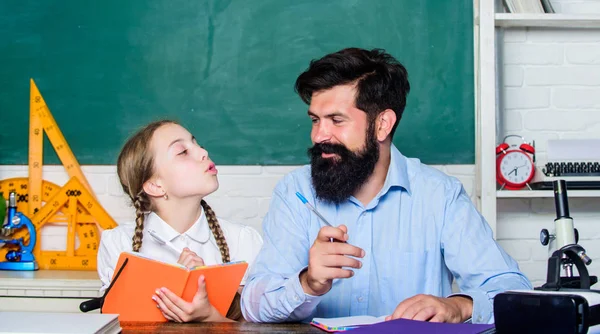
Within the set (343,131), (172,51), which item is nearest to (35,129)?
(172,51)

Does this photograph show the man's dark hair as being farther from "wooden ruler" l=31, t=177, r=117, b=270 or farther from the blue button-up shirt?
"wooden ruler" l=31, t=177, r=117, b=270

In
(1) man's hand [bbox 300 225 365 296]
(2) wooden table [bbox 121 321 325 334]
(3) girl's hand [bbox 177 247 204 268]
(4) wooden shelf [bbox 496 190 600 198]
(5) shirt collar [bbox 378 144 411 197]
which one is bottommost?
(2) wooden table [bbox 121 321 325 334]

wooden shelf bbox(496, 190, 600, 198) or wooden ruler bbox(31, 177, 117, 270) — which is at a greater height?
wooden shelf bbox(496, 190, 600, 198)

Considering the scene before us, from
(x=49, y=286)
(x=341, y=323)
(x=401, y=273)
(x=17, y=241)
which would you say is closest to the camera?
(x=341, y=323)

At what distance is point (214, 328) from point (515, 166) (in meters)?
1.59

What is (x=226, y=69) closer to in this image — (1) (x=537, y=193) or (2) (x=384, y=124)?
(2) (x=384, y=124)

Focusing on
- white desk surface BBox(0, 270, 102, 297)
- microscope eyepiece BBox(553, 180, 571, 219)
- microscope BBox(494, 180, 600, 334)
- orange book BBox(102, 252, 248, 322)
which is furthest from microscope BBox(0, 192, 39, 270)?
microscope BBox(494, 180, 600, 334)

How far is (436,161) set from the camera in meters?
2.72

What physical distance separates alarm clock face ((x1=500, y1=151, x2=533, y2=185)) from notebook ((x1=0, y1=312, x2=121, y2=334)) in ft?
5.63

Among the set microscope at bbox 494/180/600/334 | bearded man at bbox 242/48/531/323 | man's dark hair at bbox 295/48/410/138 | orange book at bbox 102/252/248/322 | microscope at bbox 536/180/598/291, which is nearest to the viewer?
microscope at bbox 494/180/600/334

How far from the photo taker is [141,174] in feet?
6.92

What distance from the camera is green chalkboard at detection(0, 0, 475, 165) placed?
272 cm

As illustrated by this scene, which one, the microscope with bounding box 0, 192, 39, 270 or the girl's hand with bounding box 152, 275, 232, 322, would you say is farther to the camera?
the microscope with bounding box 0, 192, 39, 270

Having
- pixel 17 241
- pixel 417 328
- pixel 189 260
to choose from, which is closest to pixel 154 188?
pixel 189 260
